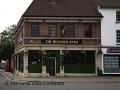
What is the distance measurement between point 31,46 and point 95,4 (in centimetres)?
1059

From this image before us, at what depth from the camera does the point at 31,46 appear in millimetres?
48688

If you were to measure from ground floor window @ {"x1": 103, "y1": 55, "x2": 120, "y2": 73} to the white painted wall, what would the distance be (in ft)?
3.72

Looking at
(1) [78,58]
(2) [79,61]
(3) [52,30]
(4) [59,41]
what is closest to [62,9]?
(3) [52,30]

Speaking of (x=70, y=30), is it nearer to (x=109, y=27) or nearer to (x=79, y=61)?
(x=79, y=61)

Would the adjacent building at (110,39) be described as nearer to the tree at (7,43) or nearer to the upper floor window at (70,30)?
the upper floor window at (70,30)

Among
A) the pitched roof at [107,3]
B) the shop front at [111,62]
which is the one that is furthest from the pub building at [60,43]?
the pitched roof at [107,3]

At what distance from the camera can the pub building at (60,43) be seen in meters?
48.8

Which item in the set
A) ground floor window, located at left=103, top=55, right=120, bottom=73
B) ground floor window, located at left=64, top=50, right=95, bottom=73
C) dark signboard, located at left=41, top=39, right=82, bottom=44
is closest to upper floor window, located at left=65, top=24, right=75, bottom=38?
dark signboard, located at left=41, top=39, right=82, bottom=44

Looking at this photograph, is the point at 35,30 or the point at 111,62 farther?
the point at 111,62

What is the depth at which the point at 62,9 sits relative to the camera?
167ft

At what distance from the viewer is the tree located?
280 feet

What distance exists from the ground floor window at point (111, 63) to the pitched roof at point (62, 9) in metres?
5.47

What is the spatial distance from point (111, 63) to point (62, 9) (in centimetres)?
930

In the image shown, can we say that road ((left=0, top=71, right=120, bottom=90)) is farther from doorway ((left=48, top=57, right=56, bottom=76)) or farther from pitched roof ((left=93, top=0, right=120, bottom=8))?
pitched roof ((left=93, top=0, right=120, bottom=8))
